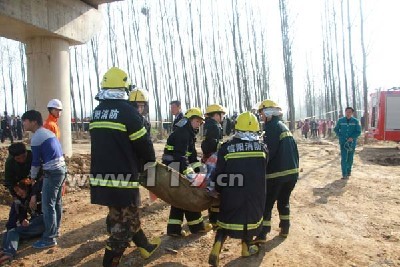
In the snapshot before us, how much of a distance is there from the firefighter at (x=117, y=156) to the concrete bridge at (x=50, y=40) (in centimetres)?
500

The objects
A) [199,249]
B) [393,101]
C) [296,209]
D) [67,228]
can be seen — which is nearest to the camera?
[199,249]

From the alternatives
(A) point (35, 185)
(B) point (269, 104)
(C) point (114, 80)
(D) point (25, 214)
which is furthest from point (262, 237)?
(D) point (25, 214)

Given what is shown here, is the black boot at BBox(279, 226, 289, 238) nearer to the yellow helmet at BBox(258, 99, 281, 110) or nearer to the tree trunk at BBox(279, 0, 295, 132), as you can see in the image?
the yellow helmet at BBox(258, 99, 281, 110)

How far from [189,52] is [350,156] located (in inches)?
817

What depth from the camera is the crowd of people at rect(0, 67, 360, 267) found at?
12.4ft

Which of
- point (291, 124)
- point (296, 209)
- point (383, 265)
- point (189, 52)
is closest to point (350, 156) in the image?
point (296, 209)

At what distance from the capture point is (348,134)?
9.27 metres

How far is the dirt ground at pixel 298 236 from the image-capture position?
14.6 ft

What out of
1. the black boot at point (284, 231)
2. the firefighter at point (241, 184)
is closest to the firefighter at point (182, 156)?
the firefighter at point (241, 184)

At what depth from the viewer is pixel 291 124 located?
23.3m

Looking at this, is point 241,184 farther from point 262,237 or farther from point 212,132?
point 212,132

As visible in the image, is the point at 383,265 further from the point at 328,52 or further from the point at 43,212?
the point at 328,52

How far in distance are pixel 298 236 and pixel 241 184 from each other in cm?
166

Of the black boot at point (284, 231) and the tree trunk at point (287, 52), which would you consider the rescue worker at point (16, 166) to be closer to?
the black boot at point (284, 231)
